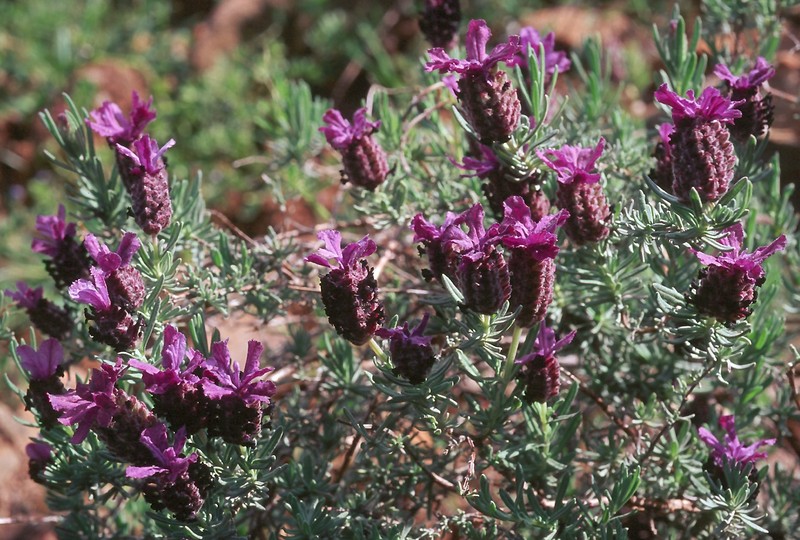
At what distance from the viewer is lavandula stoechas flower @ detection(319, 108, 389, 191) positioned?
5.43 ft

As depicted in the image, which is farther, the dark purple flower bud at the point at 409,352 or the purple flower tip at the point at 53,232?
the purple flower tip at the point at 53,232

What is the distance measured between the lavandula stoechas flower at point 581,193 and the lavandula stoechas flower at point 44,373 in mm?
916

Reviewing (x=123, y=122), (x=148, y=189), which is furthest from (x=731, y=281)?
(x=123, y=122)

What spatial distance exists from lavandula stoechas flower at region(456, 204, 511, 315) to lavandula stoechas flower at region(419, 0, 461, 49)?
75cm

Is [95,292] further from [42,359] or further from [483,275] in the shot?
[483,275]

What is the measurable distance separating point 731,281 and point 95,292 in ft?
3.21

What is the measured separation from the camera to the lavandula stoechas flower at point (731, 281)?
1.31 metres

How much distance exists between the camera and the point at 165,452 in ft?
4.20

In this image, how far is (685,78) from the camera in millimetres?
1749

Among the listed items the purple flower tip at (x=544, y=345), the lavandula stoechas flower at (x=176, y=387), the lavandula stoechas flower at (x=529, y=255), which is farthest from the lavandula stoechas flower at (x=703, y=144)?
the lavandula stoechas flower at (x=176, y=387)

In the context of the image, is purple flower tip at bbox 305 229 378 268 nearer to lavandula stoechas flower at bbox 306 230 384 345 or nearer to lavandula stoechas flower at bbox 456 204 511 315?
lavandula stoechas flower at bbox 306 230 384 345

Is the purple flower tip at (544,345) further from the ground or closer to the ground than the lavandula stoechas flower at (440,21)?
closer to the ground

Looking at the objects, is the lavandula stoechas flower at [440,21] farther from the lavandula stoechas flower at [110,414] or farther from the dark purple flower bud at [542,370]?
the lavandula stoechas flower at [110,414]

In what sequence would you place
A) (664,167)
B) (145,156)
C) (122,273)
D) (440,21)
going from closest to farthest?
1. (122,273)
2. (145,156)
3. (664,167)
4. (440,21)
